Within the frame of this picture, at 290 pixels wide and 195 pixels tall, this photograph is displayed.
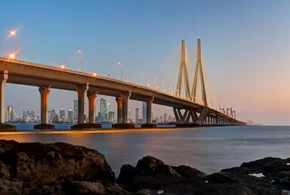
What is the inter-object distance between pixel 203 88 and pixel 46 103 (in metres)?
48.9

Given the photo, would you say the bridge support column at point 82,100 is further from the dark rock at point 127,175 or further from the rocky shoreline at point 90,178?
the dark rock at point 127,175

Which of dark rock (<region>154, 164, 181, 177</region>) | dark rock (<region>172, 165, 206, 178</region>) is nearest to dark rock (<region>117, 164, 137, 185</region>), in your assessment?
dark rock (<region>154, 164, 181, 177</region>)

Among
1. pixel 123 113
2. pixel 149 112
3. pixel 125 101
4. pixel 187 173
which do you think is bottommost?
pixel 187 173

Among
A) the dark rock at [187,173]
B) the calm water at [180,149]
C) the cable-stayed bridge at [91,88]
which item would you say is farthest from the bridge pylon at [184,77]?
the dark rock at [187,173]

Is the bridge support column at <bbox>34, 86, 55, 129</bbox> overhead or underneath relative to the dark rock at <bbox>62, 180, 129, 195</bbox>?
overhead

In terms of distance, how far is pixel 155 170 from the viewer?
1717 cm

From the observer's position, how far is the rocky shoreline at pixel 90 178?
41.2ft

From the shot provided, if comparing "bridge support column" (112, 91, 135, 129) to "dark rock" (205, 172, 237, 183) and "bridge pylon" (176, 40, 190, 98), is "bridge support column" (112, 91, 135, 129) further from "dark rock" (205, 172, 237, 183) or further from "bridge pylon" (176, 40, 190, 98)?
"dark rock" (205, 172, 237, 183)

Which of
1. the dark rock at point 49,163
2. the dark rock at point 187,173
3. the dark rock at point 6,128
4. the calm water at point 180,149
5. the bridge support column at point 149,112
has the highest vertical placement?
the bridge support column at point 149,112

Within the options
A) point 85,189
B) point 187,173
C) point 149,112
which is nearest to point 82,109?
point 149,112

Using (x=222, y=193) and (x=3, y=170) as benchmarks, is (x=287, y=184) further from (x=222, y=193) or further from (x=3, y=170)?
(x=3, y=170)

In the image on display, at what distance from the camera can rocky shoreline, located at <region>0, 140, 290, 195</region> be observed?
41.2 feet

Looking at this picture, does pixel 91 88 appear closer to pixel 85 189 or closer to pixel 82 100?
pixel 82 100

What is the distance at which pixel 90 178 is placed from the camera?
1562 cm
